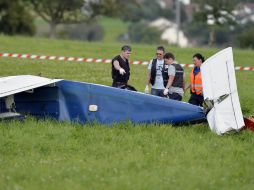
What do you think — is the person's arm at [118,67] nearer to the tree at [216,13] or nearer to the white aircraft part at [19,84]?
the white aircraft part at [19,84]

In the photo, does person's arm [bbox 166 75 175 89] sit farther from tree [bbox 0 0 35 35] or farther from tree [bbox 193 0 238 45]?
tree [bbox 0 0 35 35]

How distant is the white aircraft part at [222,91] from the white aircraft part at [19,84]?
2.90 meters

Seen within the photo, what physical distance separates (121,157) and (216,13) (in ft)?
114

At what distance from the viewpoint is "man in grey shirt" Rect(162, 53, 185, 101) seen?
14.8 m

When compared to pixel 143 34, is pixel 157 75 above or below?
below

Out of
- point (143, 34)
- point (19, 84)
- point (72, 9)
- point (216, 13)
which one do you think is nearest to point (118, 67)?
point (19, 84)

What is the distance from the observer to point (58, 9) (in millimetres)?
53594

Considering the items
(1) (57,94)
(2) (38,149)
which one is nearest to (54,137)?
(2) (38,149)

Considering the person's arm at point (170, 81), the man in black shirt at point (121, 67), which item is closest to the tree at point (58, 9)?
the man in black shirt at point (121, 67)

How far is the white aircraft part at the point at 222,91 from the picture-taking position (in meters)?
12.5

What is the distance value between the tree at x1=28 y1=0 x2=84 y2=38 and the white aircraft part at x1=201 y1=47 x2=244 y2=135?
3994 centimetres

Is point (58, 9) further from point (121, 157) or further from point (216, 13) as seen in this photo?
point (121, 157)

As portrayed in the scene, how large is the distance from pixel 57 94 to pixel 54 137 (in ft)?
5.40

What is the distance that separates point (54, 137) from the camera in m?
11.7
